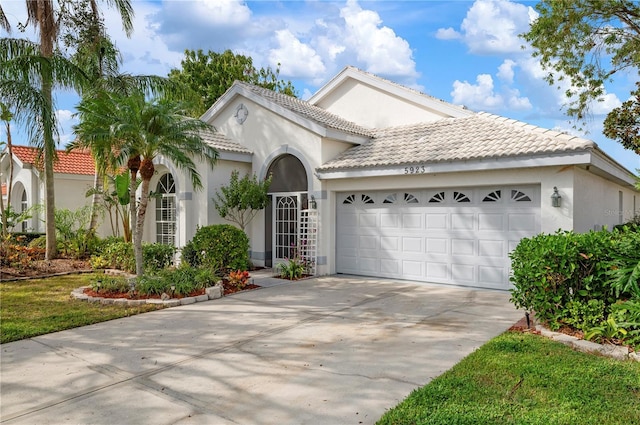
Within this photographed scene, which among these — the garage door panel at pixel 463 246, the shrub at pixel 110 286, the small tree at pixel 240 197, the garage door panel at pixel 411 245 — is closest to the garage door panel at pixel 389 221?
the garage door panel at pixel 411 245

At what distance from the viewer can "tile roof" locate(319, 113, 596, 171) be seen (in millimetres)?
10312

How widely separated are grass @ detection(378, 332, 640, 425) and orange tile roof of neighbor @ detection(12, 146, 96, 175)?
20.3 m

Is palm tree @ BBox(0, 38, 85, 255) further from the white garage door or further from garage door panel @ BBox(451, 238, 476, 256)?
garage door panel @ BBox(451, 238, 476, 256)

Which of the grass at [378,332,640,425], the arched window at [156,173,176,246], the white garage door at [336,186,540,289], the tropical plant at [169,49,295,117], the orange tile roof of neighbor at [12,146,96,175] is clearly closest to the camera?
the grass at [378,332,640,425]

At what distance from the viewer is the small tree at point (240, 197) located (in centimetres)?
1378

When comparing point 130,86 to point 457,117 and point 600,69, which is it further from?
point 600,69

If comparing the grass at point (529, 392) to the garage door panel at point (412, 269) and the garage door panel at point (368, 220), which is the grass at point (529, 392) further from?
the garage door panel at point (368, 220)

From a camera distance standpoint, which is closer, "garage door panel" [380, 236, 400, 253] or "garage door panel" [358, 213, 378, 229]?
"garage door panel" [380, 236, 400, 253]

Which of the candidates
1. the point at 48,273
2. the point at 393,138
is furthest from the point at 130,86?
the point at 393,138

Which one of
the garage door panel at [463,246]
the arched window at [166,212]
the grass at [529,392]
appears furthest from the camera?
the arched window at [166,212]

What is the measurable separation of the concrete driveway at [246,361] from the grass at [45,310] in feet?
1.17

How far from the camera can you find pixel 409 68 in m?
16.6

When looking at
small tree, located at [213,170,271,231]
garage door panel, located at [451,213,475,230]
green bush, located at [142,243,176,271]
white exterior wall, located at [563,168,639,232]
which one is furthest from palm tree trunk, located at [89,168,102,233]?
white exterior wall, located at [563,168,639,232]

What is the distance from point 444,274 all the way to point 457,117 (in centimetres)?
629
